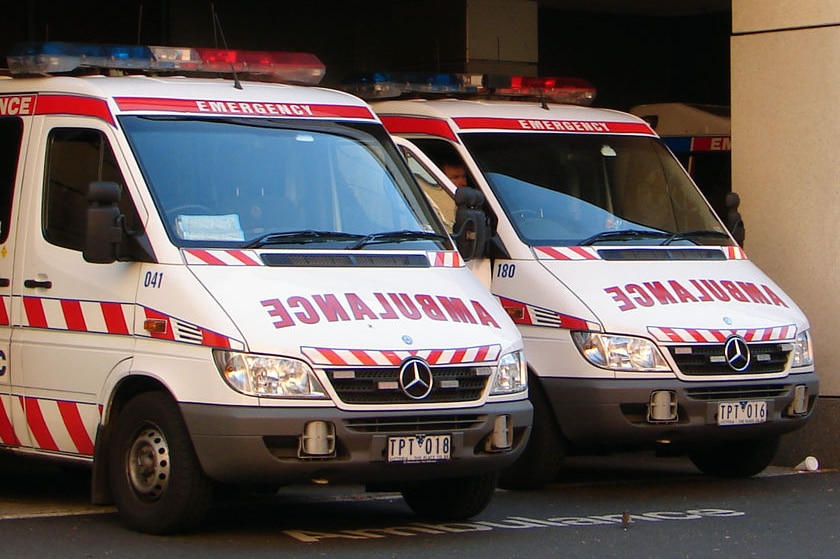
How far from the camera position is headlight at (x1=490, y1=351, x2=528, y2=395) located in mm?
8492

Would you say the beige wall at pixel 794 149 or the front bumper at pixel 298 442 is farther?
the beige wall at pixel 794 149

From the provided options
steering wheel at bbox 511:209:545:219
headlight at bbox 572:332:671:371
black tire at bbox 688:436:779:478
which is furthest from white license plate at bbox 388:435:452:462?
black tire at bbox 688:436:779:478

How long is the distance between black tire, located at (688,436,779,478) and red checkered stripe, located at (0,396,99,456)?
13.3 ft

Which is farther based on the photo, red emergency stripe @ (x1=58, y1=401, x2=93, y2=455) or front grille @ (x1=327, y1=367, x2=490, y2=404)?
red emergency stripe @ (x1=58, y1=401, x2=93, y2=455)

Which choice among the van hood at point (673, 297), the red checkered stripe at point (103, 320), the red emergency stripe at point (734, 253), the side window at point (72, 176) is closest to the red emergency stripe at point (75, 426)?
the red checkered stripe at point (103, 320)

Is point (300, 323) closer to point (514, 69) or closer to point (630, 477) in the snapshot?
point (630, 477)

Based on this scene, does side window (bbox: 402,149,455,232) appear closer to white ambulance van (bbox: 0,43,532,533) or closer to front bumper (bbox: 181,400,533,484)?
white ambulance van (bbox: 0,43,532,533)

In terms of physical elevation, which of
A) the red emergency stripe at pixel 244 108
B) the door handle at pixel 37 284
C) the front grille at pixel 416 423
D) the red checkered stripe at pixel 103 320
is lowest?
the front grille at pixel 416 423

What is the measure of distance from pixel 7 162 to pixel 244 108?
1354 mm

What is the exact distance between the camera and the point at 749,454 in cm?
1110

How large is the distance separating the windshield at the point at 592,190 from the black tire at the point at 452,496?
1.96 m

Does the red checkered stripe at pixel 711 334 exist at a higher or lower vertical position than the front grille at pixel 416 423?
higher

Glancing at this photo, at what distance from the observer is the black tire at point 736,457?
11.0 m

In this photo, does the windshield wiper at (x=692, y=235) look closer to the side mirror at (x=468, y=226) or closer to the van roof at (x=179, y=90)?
the side mirror at (x=468, y=226)
